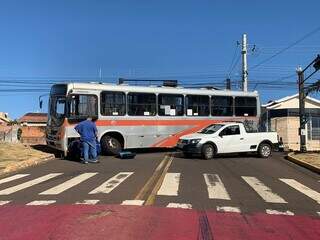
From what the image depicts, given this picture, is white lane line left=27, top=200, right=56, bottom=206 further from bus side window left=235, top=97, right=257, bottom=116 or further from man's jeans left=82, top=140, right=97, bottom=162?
bus side window left=235, top=97, right=257, bottom=116

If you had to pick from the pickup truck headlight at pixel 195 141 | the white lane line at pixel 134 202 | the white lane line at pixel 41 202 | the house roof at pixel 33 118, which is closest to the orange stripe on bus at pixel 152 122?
the pickup truck headlight at pixel 195 141

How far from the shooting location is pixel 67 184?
15383mm

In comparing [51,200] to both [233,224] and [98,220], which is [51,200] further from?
[233,224]

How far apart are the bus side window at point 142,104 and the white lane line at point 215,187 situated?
1007 cm

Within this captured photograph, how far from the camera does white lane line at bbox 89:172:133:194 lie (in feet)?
45.5

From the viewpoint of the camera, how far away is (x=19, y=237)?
8570 mm

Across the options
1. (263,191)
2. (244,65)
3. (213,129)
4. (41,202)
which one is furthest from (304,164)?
(244,65)

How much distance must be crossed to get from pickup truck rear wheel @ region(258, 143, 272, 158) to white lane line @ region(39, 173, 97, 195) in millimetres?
10839

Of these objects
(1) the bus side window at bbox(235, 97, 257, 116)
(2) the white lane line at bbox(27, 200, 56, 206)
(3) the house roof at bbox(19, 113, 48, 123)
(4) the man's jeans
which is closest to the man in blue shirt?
(4) the man's jeans

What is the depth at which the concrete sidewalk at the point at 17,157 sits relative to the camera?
19973mm

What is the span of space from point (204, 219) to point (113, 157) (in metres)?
15.7

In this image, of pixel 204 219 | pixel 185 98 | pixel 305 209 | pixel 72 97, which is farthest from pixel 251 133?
pixel 204 219

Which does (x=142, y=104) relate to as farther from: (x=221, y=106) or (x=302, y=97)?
(x=302, y=97)

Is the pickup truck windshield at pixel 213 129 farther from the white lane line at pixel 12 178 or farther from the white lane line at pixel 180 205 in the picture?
the white lane line at pixel 180 205
